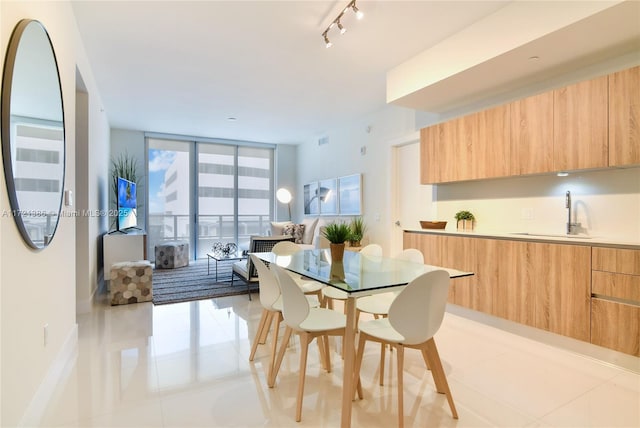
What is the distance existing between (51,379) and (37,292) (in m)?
0.64

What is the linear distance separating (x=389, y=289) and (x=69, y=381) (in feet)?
7.13

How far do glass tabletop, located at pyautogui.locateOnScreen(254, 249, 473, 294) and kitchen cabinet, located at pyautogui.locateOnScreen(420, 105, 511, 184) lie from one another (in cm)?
161

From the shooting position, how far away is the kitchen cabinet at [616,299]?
2.21m

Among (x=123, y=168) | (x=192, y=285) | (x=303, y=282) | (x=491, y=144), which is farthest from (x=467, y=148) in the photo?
(x=123, y=168)

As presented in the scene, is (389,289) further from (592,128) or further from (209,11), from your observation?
(209,11)

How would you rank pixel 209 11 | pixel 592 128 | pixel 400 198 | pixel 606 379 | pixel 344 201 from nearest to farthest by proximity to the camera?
1. pixel 606 379
2. pixel 592 128
3. pixel 209 11
4. pixel 400 198
5. pixel 344 201

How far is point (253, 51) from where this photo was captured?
3330 millimetres

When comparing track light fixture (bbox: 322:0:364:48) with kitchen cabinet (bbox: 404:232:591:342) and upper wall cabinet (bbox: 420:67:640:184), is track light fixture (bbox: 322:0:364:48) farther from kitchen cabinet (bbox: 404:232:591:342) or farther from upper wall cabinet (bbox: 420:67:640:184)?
kitchen cabinet (bbox: 404:232:591:342)

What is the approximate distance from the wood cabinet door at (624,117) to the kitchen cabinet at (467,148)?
0.81 m

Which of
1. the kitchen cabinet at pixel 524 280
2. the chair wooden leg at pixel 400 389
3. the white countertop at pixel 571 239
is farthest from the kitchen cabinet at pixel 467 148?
the chair wooden leg at pixel 400 389

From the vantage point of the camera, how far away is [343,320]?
2.01 meters

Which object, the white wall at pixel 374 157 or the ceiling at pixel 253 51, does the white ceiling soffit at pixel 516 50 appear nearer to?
the ceiling at pixel 253 51

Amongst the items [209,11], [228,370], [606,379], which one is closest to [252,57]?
[209,11]

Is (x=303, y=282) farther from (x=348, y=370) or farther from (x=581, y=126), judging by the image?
(x=581, y=126)
